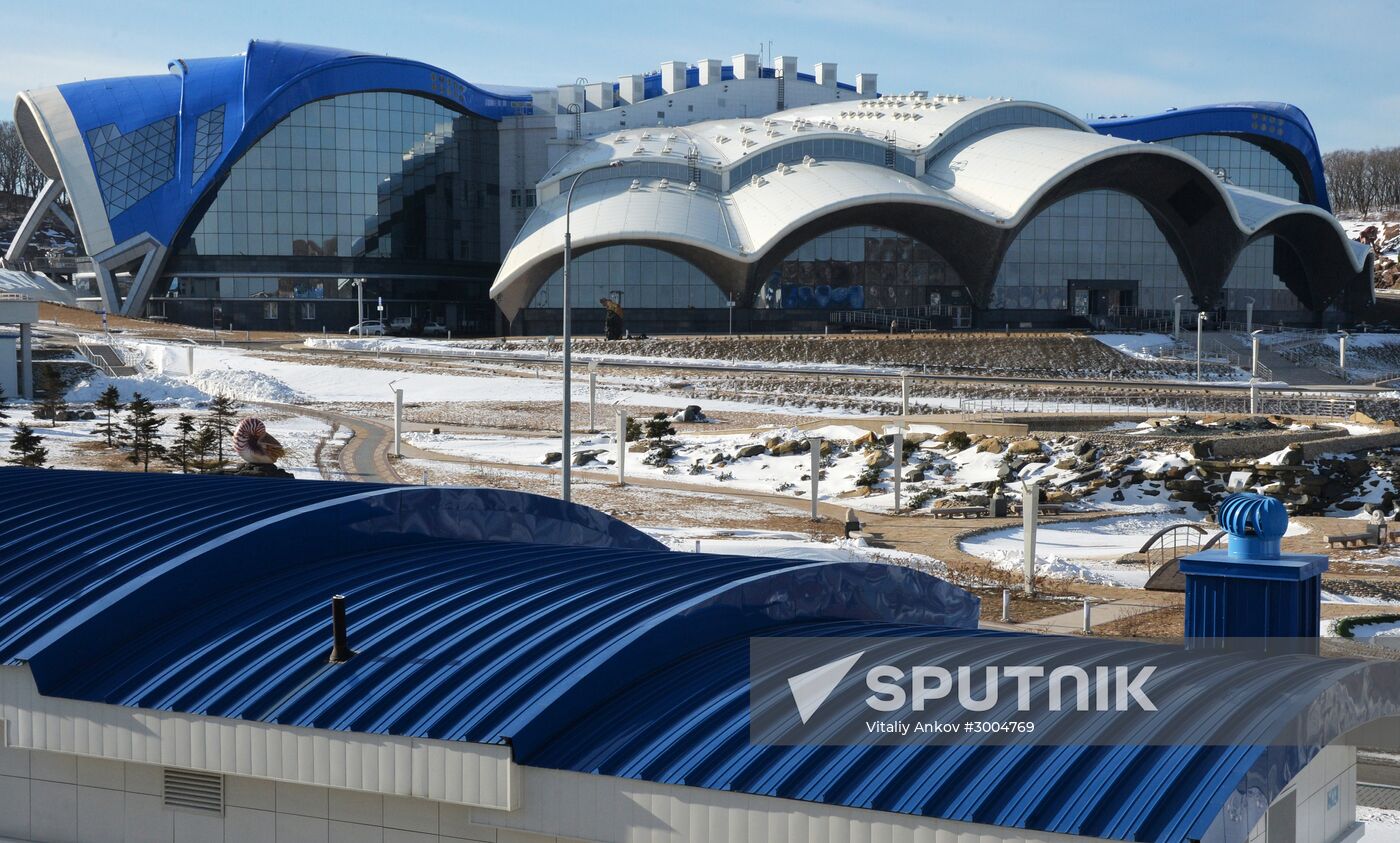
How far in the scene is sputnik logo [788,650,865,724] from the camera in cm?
1087

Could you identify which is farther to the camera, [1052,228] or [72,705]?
[1052,228]

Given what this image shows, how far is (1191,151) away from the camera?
378ft

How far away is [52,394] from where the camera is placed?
58.0 meters

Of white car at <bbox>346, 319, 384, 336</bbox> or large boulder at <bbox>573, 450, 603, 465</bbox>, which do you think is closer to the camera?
large boulder at <bbox>573, 450, 603, 465</bbox>

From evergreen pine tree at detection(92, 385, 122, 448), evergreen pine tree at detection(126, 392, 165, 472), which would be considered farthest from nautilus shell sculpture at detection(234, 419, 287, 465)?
evergreen pine tree at detection(92, 385, 122, 448)

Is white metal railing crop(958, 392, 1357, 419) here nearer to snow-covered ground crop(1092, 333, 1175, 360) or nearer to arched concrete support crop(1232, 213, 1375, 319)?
snow-covered ground crop(1092, 333, 1175, 360)

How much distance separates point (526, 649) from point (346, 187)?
306ft

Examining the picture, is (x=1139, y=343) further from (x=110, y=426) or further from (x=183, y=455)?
(x=183, y=455)

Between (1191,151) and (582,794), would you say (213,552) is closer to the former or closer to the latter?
(582,794)

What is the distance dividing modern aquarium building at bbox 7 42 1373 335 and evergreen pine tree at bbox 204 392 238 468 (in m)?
33.6

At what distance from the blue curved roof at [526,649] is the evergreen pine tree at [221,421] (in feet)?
90.3

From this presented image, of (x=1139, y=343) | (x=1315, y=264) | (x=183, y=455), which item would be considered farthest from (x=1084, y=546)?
(x=1315, y=264)

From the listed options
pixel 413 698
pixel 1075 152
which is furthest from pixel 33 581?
pixel 1075 152

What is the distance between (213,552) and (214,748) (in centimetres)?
272
